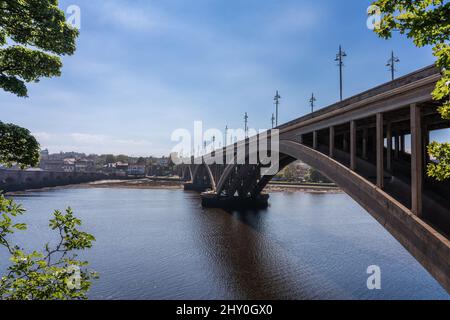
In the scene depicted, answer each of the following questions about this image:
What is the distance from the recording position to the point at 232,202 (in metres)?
58.7

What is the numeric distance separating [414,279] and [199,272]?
1548 centimetres

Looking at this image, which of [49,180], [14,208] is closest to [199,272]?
[14,208]

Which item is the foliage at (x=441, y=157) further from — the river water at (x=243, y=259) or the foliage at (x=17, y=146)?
the river water at (x=243, y=259)

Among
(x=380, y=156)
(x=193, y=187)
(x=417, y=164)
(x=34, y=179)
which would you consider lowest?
(x=193, y=187)

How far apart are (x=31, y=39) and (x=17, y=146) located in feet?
8.20

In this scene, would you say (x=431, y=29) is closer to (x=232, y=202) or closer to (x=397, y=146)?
(x=397, y=146)

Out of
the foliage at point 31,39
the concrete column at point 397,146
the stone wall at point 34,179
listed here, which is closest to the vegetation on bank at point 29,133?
the foliage at point 31,39

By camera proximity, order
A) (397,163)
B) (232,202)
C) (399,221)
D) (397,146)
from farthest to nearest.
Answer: (232,202) < (397,146) < (397,163) < (399,221)

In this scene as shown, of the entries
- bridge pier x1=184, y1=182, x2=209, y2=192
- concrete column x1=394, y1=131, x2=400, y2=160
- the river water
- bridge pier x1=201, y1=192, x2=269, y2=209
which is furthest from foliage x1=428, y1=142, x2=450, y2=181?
bridge pier x1=184, y1=182, x2=209, y2=192

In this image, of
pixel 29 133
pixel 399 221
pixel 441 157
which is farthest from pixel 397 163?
pixel 29 133

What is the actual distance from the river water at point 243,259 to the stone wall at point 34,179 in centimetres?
6652

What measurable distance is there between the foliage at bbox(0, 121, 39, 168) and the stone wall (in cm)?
9221

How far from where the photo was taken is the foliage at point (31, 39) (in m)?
5.99
